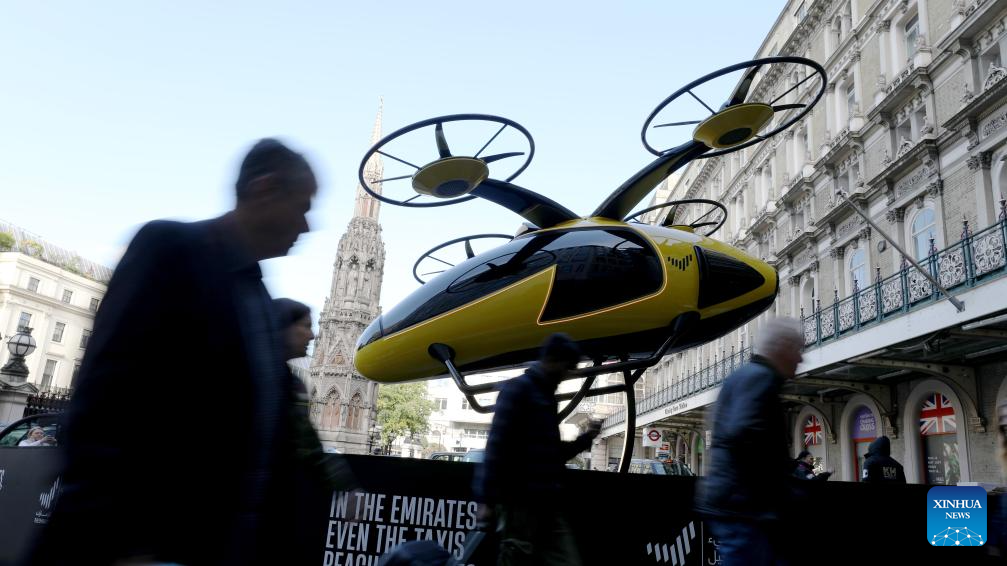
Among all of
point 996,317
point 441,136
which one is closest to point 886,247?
point 996,317

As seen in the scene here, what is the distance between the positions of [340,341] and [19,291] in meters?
36.8

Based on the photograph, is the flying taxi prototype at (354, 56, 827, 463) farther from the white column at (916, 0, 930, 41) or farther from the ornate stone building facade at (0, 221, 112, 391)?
the ornate stone building facade at (0, 221, 112, 391)

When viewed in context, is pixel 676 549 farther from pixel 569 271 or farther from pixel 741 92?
pixel 741 92

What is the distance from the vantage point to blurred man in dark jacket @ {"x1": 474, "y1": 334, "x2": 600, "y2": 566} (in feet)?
11.0

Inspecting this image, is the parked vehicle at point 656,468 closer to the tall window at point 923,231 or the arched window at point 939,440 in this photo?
the arched window at point 939,440

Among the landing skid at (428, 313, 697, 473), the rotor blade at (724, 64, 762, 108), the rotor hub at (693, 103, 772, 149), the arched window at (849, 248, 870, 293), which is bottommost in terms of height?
the landing skid at (428, 313, 697, 473)

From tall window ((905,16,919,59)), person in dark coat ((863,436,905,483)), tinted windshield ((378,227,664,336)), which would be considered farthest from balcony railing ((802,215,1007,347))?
tinted windshield ((378,227,664,336))

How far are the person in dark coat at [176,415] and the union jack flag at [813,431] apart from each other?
25.7 m

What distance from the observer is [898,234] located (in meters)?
19.9

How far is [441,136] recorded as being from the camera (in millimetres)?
6105

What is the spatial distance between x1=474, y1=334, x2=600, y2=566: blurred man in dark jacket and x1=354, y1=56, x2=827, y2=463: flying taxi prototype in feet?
6.71

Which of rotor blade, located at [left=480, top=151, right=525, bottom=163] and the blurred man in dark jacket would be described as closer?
the blurred man in dark jacket

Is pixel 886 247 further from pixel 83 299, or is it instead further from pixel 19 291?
pixel 83 299

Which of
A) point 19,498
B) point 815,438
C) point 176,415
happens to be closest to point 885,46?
point 815,438
